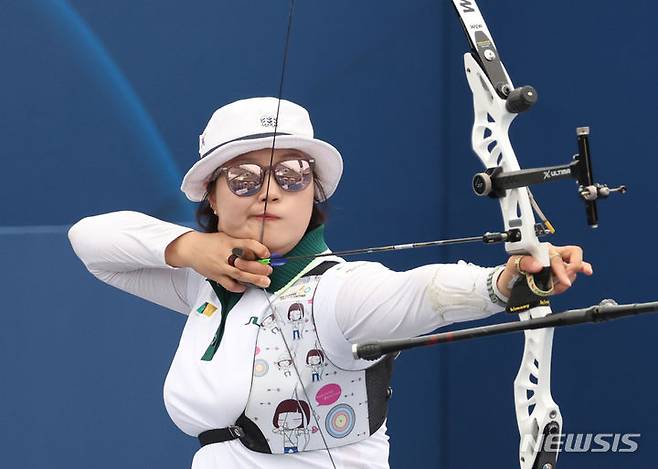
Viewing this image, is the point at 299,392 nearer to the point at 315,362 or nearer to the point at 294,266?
the point at 315,362

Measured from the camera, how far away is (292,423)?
1.76 m

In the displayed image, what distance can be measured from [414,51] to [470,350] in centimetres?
81

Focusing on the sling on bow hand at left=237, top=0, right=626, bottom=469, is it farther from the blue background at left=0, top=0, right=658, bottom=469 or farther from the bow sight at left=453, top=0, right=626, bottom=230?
the blue background at left=0, top=0, right=658, bottom=469

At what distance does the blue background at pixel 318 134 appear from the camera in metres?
2.76

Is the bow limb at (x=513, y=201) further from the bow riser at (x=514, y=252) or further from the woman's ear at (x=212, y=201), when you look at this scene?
the woman's ear at (x=212, y=201)

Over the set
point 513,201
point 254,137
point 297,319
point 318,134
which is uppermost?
point 318,134

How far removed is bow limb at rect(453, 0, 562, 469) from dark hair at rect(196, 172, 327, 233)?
0.34 metres

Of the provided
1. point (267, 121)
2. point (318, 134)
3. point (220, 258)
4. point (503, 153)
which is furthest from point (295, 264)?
point (318, 134)

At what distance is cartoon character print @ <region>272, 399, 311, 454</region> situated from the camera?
1758mm

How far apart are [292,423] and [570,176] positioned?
550mm

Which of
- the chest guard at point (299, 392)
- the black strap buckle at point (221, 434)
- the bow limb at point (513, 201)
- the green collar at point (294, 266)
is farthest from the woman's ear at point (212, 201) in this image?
the bow limb at point (513, 201)

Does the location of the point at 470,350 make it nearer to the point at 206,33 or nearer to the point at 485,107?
the point at 206,33
